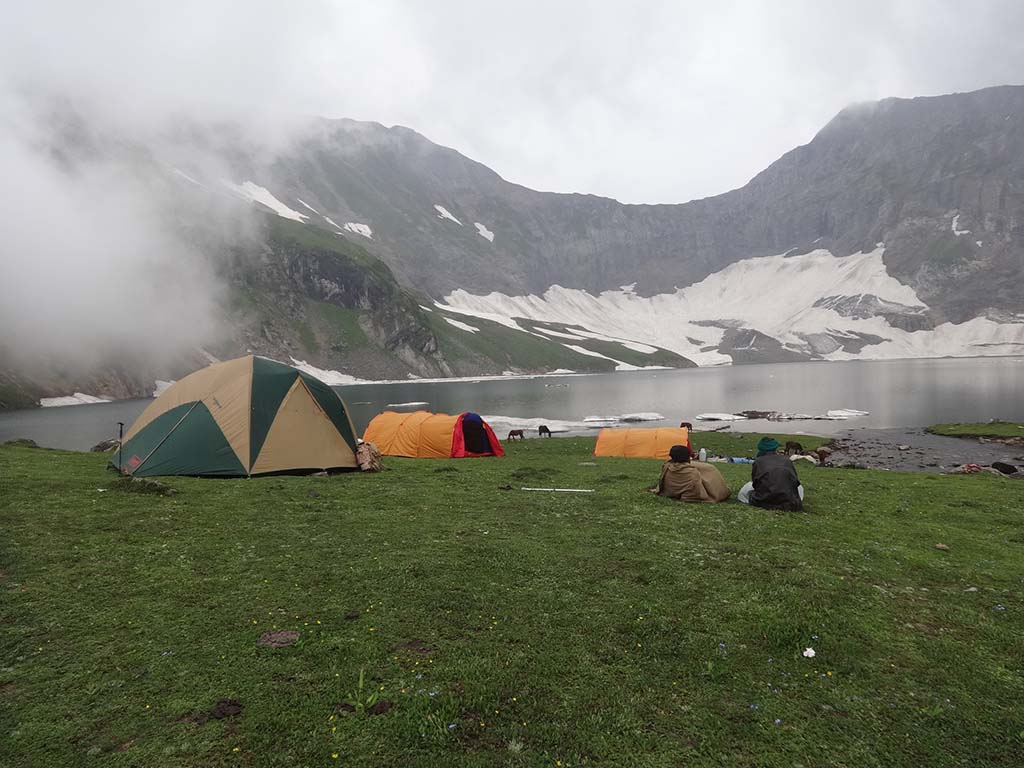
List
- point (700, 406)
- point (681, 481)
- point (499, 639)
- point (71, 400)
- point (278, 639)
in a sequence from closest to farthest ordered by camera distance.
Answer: point (278, 639) → point (499, 639) → point (681, 481) → point (700, 406) → point (71, 400)

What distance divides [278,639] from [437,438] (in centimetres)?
2714

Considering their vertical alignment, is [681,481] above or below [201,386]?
below

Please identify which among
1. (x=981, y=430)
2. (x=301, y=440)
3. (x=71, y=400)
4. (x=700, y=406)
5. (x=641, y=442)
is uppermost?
(x=71, y=400)

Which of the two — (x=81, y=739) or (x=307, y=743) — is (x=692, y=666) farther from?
(x=81, y=739)

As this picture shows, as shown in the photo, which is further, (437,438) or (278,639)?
(437,438)

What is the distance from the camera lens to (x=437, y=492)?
18.8m

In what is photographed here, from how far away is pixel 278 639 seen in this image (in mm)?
7496

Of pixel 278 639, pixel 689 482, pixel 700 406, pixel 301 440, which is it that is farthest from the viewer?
pixel 700 406

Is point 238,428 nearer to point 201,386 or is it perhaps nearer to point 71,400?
point 201,386

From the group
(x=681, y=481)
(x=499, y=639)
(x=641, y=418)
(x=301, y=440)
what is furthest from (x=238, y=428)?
(x=641, y=418)

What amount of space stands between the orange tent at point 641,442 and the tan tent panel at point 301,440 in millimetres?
19651

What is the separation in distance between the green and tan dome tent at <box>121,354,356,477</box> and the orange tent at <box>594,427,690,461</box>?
19757 millimetres

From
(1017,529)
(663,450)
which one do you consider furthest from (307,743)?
(663,450)

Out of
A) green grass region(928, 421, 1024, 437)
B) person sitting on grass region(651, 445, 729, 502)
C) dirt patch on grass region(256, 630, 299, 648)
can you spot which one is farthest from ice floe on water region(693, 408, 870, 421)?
dirt patch on grass region(256, 630, 299, 648)
